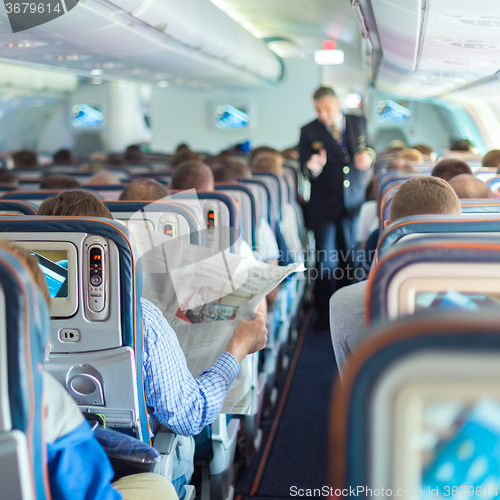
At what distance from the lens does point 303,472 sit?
294 cm

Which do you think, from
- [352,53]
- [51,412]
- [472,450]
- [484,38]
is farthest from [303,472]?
[352,53]

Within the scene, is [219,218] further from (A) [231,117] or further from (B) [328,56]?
(A) [231,117]

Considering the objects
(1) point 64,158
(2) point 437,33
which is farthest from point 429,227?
(1) point 64,158

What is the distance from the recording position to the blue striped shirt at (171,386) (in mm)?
1691

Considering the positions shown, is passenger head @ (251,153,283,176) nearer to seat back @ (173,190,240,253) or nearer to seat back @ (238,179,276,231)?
seat back @ (238,179,276,231)

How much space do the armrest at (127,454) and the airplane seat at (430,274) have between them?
0.84 m

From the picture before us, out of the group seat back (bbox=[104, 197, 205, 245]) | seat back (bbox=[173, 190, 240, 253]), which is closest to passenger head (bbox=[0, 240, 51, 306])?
seat back (bbox=[104, 197, 205, 245])

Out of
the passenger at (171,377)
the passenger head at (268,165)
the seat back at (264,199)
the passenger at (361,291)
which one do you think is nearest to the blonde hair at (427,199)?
the passenger at (361,291)

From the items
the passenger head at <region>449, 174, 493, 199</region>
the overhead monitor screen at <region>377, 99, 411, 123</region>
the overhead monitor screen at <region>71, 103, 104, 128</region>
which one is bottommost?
the overhead monitor screen at <region>377, 99, 411, 123</region>

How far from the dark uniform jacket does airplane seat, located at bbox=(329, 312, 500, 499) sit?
176 inches

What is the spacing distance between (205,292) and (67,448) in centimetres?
114

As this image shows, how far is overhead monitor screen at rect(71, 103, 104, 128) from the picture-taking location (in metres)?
16.0

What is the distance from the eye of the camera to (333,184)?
5.07 m

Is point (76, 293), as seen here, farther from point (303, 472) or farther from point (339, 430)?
point (303, 472)
